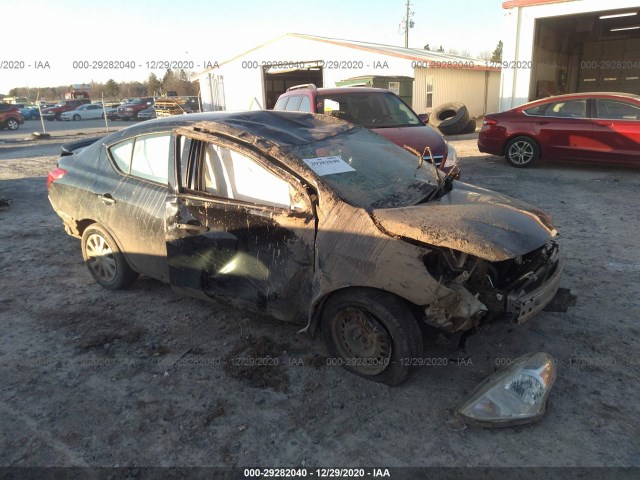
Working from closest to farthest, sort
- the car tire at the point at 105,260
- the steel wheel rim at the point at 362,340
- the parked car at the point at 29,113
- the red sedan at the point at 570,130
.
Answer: the steel wheel rim at the point at 362,340
the car tire at the point at 105,260
the red sedan at the point at 570,130
the parked car at the point at 29,113

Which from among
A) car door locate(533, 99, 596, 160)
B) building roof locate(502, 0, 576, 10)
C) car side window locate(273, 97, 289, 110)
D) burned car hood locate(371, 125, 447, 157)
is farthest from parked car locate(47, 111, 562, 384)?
building roof locate(502, 0, 576, 10)

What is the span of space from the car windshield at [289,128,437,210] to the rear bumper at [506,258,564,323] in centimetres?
95

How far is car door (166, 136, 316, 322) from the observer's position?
10.3ft

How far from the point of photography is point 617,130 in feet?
28.6

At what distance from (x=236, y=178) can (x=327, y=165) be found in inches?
26.5

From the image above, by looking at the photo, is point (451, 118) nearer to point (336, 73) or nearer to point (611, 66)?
point (336, 73)

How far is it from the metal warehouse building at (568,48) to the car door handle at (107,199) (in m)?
12.4

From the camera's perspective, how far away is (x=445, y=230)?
8.98ft

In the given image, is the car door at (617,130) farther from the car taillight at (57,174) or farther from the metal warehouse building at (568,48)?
the car taillight at (57,174)

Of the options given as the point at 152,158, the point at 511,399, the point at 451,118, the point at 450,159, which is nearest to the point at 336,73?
the point at 451,118

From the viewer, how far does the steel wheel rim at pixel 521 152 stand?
9.86m

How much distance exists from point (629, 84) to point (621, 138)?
14999 millimetres

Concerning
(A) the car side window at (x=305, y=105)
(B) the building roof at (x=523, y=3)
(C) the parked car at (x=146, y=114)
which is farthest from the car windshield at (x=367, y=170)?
(C) the parked car at (x=146, y=114)

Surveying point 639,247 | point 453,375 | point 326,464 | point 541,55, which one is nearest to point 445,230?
point 453,375
